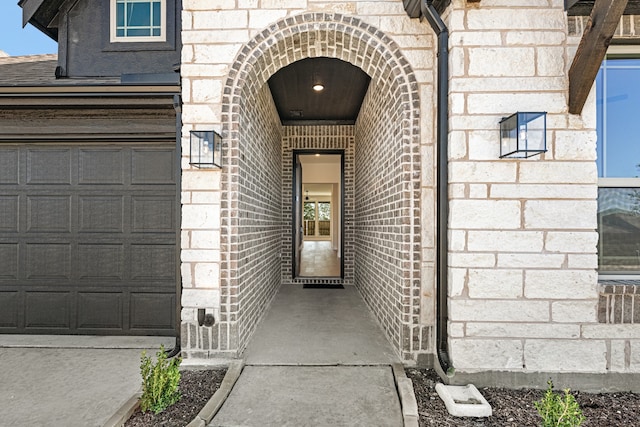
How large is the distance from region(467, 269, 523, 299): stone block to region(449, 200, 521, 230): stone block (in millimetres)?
346

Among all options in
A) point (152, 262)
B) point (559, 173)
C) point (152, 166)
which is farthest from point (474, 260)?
point (152, 166)

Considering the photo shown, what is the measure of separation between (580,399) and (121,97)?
4508mm

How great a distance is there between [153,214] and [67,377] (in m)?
1.52

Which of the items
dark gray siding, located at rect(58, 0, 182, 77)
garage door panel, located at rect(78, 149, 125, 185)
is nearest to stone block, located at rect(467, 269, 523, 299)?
garage door panel, located at rect(78, 149, 125, 185)

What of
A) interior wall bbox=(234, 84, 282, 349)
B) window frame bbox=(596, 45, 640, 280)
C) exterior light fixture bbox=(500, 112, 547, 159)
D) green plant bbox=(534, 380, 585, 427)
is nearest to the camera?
green plant bbox=(534, 380, 585, 427)

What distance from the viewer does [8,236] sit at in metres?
3.37

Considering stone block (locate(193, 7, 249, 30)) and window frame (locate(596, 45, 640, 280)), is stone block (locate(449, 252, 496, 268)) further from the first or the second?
stone block (locate(193, 7, 249, 30))

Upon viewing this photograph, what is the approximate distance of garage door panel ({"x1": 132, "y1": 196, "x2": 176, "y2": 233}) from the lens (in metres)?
3.29

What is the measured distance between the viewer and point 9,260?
133 inches

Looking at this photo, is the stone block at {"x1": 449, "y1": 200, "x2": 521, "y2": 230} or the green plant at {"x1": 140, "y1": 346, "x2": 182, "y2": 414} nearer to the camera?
the green plant at {"x1": 140, "y1": 346, "x2": 182, "y2": 414}

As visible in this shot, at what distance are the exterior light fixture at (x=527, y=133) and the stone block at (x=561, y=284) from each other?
90 cm

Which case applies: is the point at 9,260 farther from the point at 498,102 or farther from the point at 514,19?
the point at 514,19

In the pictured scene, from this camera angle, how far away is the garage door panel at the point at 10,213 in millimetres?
3369

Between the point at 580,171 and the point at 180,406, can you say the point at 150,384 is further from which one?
the point at 580,171
